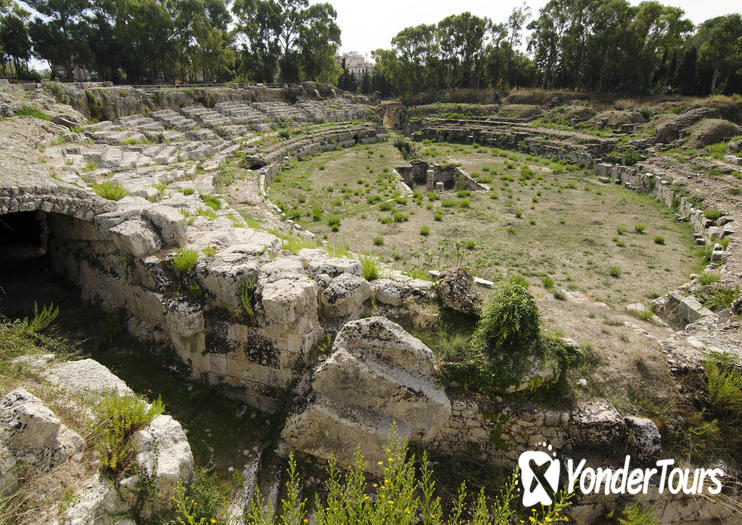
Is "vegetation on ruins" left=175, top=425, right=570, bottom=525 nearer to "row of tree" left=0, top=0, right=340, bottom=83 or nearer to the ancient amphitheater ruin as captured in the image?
the ancient amphitheater ruin

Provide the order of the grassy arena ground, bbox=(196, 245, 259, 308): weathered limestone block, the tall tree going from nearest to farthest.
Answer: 1. bbox=(196, 245, 259, 308): weathered limestone block
2. the grassy arena ground
3. the tall tree

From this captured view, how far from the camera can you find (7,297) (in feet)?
22.0

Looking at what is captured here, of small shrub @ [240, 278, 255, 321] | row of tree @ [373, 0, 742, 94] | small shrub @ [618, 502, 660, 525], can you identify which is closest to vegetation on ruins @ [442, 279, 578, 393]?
small shrub @ [618, 502, 660, 525]

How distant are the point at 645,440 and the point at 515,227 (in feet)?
32.8

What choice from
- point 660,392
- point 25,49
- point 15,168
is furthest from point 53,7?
point 660,392

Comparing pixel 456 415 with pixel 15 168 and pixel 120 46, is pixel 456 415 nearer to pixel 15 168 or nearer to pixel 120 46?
pixel 15 168

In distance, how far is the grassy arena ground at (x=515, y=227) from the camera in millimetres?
10789

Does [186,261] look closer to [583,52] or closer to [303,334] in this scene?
[303,334]

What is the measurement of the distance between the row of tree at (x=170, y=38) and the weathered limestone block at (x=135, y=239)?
103ft

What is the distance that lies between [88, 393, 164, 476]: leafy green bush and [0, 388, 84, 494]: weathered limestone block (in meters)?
0.23

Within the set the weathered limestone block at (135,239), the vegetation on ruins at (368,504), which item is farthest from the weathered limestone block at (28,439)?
the weathered limestone block at (135,239)

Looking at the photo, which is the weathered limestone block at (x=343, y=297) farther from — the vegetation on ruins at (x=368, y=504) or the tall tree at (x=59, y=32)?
the tall tree at (x=59, y=32)

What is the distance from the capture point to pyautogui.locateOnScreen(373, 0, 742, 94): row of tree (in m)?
34.5

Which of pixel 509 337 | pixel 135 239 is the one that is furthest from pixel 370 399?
pixel 135 239
